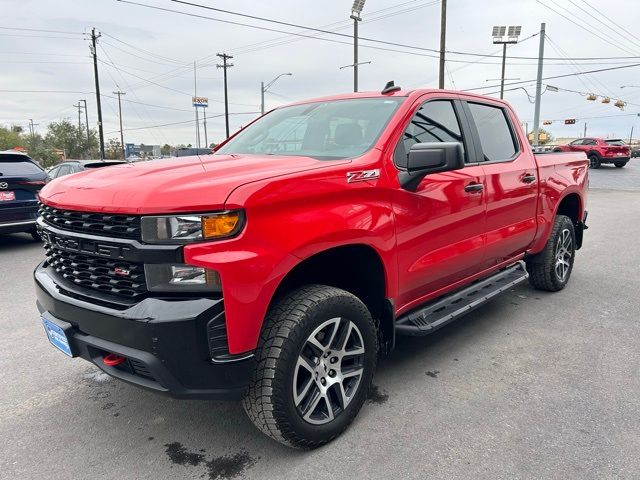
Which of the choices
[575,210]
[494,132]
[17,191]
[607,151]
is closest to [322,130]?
[494,132]

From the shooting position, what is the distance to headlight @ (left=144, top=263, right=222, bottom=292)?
2062 mm

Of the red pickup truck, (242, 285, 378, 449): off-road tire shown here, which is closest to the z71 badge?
the red pickup truck

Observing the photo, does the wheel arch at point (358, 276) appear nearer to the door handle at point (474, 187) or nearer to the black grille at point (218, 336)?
the black grille at point (218, 336)

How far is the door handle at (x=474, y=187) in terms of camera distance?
344 cm

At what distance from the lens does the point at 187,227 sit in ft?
6.84

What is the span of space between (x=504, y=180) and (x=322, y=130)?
1.58 meters

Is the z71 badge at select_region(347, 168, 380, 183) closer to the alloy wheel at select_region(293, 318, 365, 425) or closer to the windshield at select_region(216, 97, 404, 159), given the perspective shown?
the windshield at select_region(216, 97, 404, 159)

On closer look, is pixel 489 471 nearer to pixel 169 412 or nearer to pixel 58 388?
pixel 169 412

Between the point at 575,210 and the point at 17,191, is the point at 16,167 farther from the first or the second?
the point at 575,210

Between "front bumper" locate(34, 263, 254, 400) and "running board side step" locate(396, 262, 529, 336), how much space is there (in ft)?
4.26

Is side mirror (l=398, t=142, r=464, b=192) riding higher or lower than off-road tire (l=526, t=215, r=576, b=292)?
higher

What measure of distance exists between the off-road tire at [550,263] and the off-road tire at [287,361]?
3.19m

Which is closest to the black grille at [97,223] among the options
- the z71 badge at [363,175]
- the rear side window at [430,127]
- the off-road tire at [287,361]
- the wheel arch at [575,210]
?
the off-road tire at [287,361]

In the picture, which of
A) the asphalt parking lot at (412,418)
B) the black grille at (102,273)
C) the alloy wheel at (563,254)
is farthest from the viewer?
the alloy wheel at (563,254)
